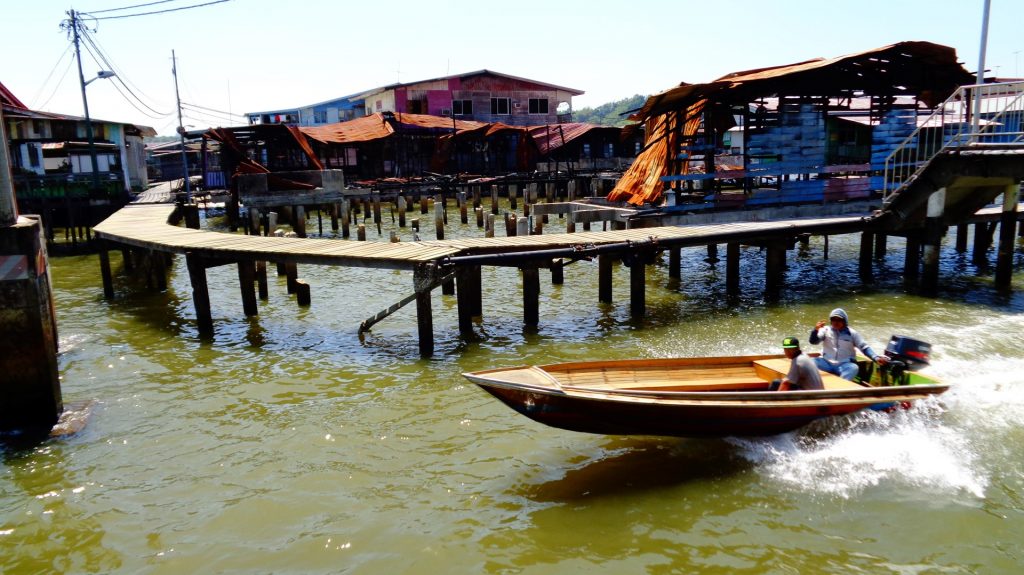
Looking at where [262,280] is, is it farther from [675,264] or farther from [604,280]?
[675,264]

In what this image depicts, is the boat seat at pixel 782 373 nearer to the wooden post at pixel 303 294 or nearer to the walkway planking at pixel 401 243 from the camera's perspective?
the walkway planking at pixel 401 243

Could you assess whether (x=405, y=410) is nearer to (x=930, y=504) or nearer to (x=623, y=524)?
(x=623, y=524)

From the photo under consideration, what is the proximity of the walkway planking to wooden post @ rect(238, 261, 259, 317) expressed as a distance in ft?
1.74

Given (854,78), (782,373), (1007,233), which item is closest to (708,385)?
(782,373)

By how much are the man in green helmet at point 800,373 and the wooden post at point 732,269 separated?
825 cm

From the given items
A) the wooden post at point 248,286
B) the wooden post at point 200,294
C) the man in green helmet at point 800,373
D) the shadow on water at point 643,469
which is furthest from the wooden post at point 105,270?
the man in green helmet at point 800,373

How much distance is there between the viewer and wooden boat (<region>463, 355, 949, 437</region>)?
27.3 feet

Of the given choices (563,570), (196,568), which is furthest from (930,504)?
(196,568)

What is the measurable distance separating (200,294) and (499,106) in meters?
43.7

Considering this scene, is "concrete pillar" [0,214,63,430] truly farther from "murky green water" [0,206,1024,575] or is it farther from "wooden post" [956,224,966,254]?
"wooden post" [956,224,966,254]

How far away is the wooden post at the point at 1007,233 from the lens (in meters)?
16.4

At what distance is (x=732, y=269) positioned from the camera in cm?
1744

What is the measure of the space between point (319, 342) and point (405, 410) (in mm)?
4466

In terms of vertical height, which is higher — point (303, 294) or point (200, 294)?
point (200, 294)
